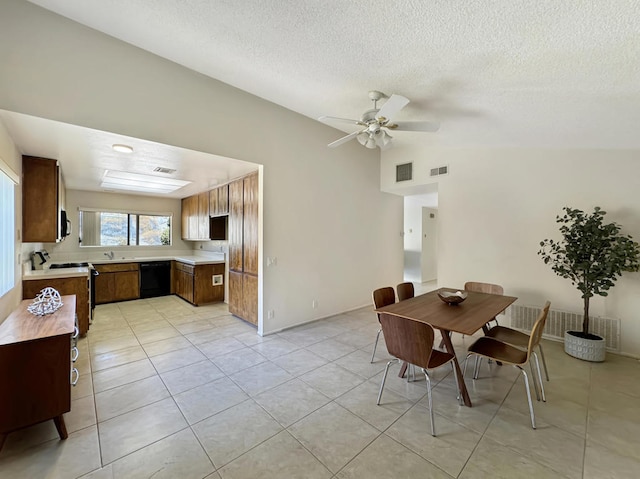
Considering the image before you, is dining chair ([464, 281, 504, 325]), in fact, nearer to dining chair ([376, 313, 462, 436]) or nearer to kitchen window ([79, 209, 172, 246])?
dining chair ([376, 313, 462, 436])

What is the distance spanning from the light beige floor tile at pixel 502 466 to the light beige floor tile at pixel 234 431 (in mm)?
1328

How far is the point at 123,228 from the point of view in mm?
6191

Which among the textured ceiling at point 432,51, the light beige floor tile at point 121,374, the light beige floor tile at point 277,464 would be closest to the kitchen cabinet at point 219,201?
the textured ceiling at point 432,51

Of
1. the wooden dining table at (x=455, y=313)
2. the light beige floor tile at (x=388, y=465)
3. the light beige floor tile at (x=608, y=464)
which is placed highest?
the wooden dining table at (x=455, y=313)

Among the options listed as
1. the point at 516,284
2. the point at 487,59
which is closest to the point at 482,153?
the point at 516,284

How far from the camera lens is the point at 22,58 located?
2.15 metres

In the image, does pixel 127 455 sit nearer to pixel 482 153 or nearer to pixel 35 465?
pixel 35 465

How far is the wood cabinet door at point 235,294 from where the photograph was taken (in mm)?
4434

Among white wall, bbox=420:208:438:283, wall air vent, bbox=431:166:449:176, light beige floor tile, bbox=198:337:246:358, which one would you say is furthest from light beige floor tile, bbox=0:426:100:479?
white wall, bbox=420:208:438:283

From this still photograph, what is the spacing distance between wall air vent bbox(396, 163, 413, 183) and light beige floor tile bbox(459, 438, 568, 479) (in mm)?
4218

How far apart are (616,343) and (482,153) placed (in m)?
3.05

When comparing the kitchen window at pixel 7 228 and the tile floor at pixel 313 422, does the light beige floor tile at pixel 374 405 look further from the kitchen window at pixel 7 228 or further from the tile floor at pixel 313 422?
the kitchen window at pixel 7 228

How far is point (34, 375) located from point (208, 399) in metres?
1.22

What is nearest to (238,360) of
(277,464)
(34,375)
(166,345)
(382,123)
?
(166,345)
